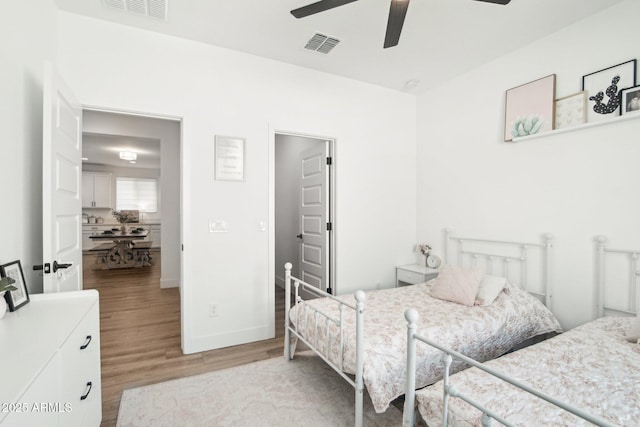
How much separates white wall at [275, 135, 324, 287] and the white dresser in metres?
3.11

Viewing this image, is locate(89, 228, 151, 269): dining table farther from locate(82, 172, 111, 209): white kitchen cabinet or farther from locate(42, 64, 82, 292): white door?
locate(42, 64, 82, 292): white door

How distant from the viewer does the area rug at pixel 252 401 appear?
1.94 metres

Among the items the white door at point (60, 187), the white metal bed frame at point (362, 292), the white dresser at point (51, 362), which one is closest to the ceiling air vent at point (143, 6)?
the white door at point (60, 187)

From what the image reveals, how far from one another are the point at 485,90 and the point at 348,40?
5.14 ft

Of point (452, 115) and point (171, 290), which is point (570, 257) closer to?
point (452, 115)

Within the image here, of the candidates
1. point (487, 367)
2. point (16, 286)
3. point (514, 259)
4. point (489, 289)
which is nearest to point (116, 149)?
point (16, 286)

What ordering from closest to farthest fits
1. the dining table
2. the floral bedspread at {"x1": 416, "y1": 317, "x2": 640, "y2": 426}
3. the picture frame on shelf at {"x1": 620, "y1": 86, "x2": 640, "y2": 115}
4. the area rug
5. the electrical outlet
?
1. the floral bedspread at {"x1": 416, "y1": 317, "x2": 640, "y2": 426}
2. the area rug
3. the picture frame on shelf at {"x1": 620, "y1": 86, "x2": 640, "y2": 115}
4. the electrical outlet
5. the dining table

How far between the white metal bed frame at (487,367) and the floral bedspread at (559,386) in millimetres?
73

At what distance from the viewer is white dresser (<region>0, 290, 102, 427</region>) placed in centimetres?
91

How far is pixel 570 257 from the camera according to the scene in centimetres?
261

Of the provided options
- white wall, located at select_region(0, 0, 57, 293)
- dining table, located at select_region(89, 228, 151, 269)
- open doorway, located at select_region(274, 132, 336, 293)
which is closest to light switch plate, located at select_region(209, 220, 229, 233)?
open doorway, located at select_region(274, 132, 336, 293)

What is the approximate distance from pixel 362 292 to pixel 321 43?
7.44 ft

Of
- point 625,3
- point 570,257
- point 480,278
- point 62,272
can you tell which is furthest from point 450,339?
point 625,3

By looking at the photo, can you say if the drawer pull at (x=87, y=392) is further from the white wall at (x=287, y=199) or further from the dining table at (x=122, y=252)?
the dining table at (x=122, y=252)
